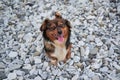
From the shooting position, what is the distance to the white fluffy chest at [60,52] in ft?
10.6

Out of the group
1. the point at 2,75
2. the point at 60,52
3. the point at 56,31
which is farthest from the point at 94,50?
the point at 2,75

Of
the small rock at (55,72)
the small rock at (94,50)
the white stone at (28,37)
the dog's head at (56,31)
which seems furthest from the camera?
the white stone at (28,37)

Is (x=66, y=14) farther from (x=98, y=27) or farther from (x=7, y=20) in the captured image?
(x=7, y=20)

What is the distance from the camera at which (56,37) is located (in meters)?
3.01

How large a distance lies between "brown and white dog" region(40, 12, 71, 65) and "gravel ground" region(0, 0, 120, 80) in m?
0.17

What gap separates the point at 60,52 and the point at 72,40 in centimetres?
51

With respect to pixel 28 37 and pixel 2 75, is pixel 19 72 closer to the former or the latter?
pixel 2 75

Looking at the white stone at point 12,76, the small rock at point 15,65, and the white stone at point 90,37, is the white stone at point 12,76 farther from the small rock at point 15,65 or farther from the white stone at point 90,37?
the white stone at point 90,37

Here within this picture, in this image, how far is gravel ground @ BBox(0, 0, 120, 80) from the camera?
133 inches

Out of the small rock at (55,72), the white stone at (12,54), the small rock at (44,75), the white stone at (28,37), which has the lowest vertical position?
Result: the small rock at (44,75)

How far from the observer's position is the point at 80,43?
371 cm

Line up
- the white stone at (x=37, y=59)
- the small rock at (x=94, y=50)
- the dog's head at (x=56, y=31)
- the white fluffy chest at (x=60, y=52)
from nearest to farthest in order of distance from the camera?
the dog's head at (x=56, y=31) < the white fluffy chest at (x=60, y=52) < the white stone at (x=37, y=59) < the small rock at (x=94, y=50)

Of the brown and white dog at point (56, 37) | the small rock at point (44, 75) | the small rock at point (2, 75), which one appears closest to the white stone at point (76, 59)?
the brown and white dog at point (56, 37)

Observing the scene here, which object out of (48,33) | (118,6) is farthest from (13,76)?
(118,6)
